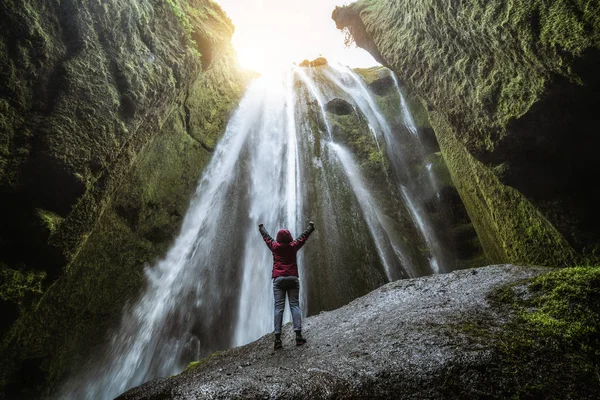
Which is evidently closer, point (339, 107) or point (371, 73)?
point (339, 107)

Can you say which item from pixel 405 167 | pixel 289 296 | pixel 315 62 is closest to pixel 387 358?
pixel 289 296

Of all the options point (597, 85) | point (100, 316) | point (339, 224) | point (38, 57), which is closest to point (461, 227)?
point (339, 224)

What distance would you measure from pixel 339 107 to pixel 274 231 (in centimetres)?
909

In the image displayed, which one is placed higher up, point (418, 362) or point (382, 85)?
point (382, 85)

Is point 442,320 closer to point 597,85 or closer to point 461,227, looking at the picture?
point 597,85

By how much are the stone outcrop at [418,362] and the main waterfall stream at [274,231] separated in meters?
3.84

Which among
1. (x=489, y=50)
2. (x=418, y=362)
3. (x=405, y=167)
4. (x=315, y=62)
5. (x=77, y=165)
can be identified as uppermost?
(x=315, y=62)

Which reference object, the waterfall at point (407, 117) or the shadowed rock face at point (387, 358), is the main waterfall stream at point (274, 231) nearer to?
the waterfall at point (407, 117)

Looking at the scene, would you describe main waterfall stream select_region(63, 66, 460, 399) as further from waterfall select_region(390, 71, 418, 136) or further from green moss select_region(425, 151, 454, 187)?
green moss select_region(425, 151, 454, 187)

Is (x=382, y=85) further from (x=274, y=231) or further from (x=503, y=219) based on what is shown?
(x=503, y=219)

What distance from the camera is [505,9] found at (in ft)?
16.4

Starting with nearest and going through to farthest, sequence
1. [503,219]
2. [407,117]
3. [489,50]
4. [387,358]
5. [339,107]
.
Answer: [387,358] → [489,50] → [503,219] → [407,117] → [339,107]

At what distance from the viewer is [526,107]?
16.7 ft

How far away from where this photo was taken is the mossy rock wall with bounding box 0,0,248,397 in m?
4.47
